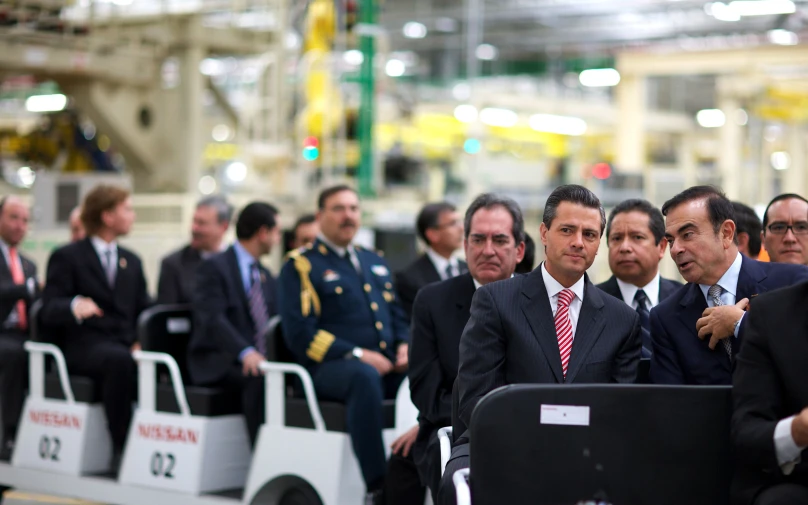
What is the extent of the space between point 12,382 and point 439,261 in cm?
270

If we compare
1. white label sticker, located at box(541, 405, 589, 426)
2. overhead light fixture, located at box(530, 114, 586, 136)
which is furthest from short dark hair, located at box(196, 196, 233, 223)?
overhead light fixture, located at box(530, 114, 586, 136)

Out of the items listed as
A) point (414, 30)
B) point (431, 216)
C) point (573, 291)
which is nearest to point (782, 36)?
point (414, 30)

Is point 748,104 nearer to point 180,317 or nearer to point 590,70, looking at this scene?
point 590,70

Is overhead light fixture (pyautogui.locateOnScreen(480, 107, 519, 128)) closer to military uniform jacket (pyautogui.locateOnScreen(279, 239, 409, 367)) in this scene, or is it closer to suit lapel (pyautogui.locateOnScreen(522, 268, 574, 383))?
military uniform jacket (pyautogui.locateOnScreen(279, 239, 409, 367))

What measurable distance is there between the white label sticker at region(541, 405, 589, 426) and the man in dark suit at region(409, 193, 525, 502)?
1.31m

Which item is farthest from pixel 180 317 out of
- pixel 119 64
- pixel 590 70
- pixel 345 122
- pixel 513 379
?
pixel 590 70

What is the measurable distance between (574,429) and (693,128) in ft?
108

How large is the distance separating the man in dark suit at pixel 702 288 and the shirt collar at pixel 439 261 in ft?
7.81

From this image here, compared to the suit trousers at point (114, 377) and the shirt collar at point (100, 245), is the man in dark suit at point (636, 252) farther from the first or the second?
the shirt collar at point (100, 245)

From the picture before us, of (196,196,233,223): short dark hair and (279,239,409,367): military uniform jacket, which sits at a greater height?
(196,196,233,223): short dark hair

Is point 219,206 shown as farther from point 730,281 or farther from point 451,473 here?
point 730,281

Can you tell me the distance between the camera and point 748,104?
2236 cm

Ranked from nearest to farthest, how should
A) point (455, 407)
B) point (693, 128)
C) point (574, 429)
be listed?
1. point (574, 429)
2. point (455, 407)
3. point (693, 128)

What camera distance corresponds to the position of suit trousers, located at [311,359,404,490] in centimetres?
493
